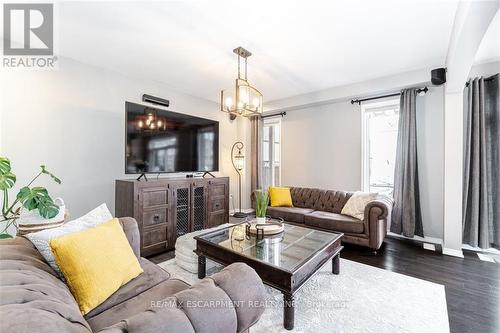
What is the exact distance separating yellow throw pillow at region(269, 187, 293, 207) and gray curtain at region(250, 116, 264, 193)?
1115 millimetres

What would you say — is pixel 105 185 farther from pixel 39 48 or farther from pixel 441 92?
pixel 441 92

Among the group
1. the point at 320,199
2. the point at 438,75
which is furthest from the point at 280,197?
the point at 438,75

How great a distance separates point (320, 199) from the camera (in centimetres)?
376

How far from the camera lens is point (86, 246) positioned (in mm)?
1147

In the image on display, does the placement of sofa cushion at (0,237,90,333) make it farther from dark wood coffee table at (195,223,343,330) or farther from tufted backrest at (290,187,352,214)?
tufted backrest at (290,187,352,214)

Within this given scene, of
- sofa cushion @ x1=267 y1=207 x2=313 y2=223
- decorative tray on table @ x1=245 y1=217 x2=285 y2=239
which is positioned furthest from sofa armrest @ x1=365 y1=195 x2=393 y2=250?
decorative tray on table @ x1=245 y1=217 x2=285 y2=239

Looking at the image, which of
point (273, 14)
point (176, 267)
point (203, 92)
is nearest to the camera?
point (273, 14)

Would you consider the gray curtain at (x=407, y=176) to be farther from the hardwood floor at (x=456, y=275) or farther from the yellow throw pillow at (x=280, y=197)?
the yellow throw pillow at (x=280, y=197)

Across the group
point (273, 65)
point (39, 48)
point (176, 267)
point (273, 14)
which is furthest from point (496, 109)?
point (39, 48)

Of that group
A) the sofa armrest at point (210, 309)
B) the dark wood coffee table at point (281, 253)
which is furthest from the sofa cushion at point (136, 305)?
the dark wood coffee table at point (281, 253)

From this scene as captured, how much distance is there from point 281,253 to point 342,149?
2835 millimetres

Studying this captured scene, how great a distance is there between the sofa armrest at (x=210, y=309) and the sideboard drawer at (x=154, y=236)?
7.07 feet

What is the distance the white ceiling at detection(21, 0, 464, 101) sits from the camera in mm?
1951

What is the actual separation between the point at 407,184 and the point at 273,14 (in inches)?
118
